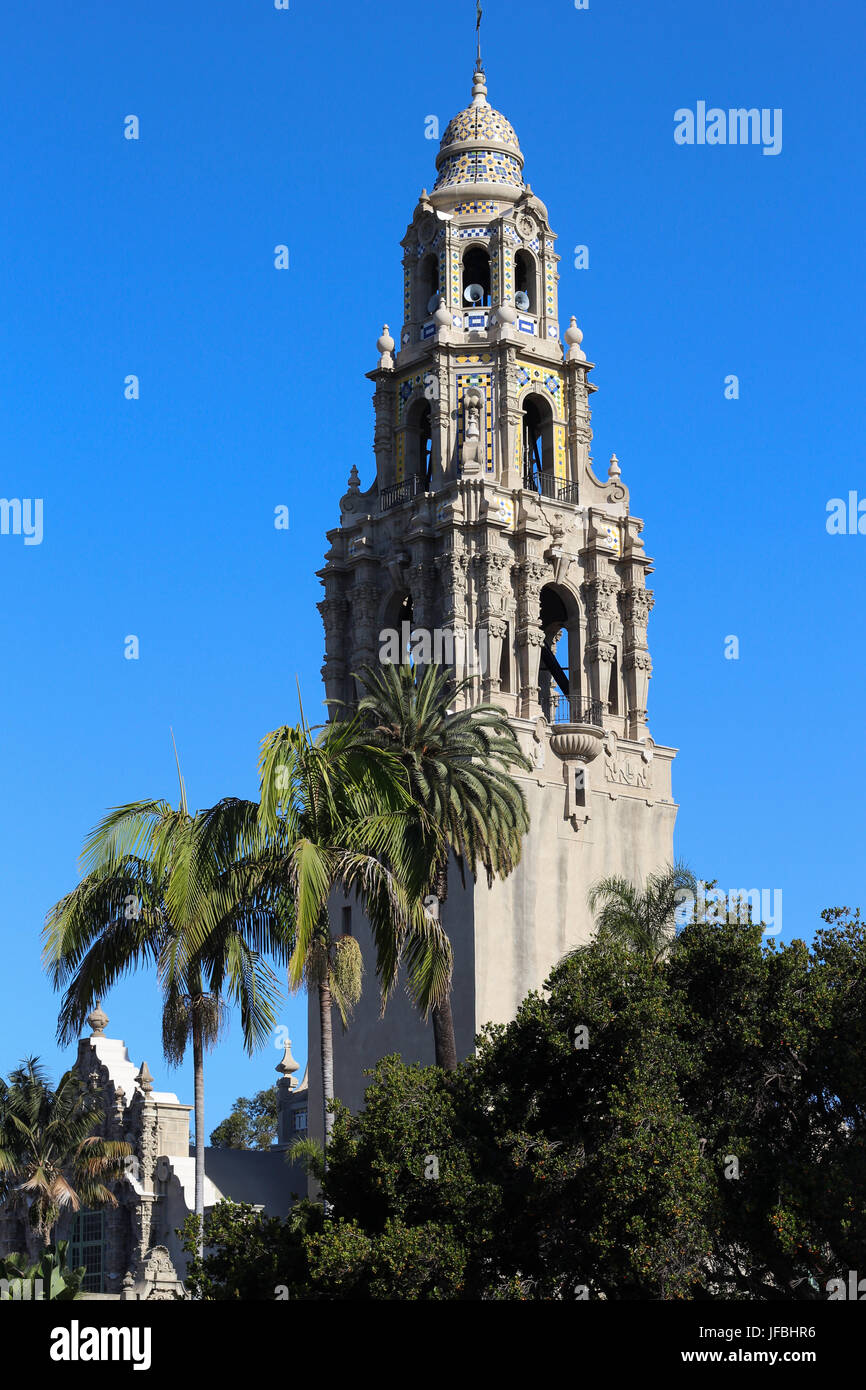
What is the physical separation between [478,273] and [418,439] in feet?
22.6

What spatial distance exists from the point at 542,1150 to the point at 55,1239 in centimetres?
3618

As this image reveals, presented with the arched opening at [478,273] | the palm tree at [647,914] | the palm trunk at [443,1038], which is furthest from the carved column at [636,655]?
the palm trunk at [443,1038]

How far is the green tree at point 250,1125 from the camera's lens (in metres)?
104

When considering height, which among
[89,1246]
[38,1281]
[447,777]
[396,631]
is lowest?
[38,1281]

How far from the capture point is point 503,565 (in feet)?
223

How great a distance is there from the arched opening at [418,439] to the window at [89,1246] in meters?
27.3

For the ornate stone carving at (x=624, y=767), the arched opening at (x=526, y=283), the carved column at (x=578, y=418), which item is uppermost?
the arched opening at (x=526, y=283)

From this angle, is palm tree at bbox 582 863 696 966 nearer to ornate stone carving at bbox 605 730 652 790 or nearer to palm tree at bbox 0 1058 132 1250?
ornate stone carving at bbox 605 730 652 790

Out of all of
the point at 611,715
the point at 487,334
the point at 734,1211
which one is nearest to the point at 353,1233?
the point at 734,1211

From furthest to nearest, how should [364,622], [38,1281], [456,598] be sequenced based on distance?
[364,622] → [456,598] → [38,1281]

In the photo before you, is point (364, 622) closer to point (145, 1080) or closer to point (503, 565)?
point (503, 565)

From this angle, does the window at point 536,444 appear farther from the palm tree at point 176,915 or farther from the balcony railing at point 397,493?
the palm tree at point 176,915

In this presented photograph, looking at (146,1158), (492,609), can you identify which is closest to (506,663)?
(492,609)

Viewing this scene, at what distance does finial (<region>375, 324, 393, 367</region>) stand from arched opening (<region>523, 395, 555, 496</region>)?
5.20 m
